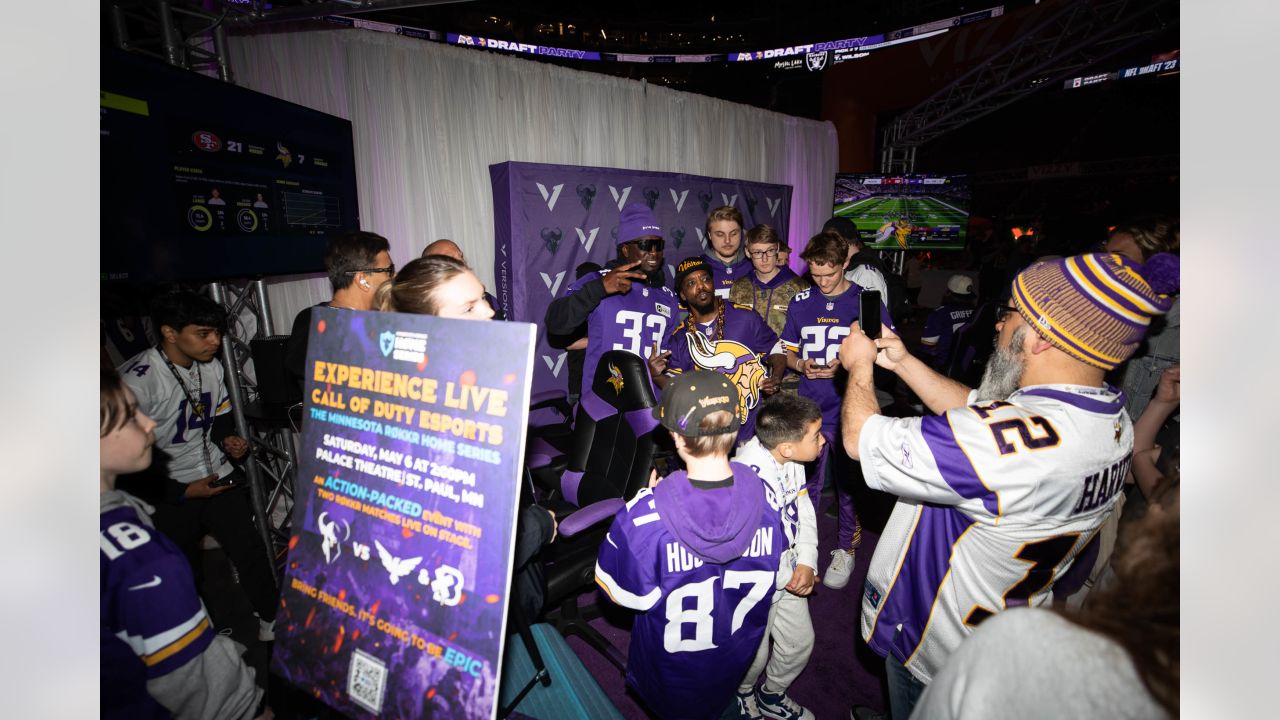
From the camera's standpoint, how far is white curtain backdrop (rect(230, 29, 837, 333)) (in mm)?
4195

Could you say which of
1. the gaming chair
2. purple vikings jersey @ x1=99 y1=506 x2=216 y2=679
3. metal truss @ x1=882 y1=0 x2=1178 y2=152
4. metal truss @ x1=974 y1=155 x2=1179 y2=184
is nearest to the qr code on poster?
purple vikings jersey @ x1=99 y1=506 x2=216 y2=679

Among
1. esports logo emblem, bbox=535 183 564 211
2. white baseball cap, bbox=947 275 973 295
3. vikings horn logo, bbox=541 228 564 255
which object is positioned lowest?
white baseball cap, bbox=947 275 973 295

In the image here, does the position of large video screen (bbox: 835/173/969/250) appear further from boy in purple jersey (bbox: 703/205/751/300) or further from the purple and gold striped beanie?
the purple and gold striped beanie

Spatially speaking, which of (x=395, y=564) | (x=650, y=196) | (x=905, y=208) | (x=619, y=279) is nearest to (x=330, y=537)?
(x=395, y=564)

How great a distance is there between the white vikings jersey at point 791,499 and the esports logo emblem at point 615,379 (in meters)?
0.87

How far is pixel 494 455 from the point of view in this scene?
1172mm

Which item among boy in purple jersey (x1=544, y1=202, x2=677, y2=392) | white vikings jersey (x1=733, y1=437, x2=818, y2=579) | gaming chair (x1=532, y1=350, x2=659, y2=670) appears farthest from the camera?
boy in purple jersey (x1=544, y1=202, x2=677, y2=392)

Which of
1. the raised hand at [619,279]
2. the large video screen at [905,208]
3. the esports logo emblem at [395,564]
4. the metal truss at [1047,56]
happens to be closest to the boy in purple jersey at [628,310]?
the raised hand at [619,279]

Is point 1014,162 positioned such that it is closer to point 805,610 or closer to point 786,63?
point 786,63

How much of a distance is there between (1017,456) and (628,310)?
265 centimetres

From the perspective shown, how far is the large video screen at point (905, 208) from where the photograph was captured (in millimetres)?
9203

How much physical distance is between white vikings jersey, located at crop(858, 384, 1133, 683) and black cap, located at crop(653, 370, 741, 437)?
0.45 metres

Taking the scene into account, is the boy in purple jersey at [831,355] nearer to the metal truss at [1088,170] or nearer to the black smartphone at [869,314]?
the black smartphone at [869,314]
